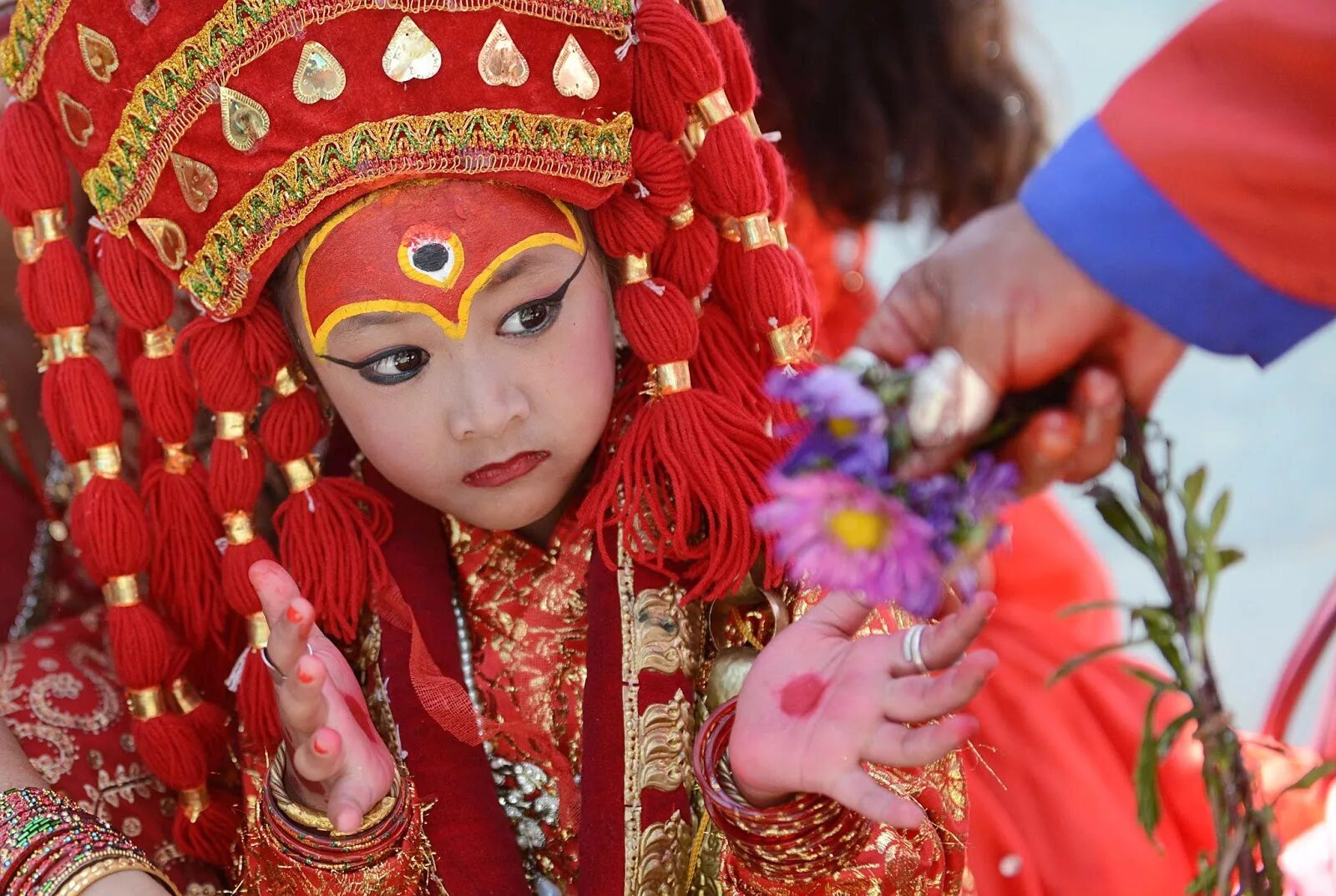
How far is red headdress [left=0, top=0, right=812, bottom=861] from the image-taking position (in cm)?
126

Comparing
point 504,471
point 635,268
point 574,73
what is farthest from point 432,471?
point 574,73

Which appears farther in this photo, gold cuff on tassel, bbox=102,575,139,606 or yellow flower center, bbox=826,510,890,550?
gold cuff on tassel, bbox=102,575,139,606

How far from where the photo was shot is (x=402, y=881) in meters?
1.36

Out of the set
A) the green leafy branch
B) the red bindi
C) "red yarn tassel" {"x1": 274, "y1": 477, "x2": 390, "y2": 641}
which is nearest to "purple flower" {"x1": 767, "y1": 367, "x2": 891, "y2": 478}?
the green leafy branch

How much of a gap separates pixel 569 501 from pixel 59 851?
573 mm

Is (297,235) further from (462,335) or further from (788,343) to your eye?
(788,343)

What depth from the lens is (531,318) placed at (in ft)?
4.41

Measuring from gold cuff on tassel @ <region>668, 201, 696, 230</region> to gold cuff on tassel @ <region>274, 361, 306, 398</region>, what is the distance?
398mm

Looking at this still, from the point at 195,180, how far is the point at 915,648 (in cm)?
75

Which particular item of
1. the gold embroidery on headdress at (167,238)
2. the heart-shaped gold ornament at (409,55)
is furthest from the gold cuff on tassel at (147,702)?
the heart-shaped gold ornament at (409,55)

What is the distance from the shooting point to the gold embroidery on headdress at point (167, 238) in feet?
4.48

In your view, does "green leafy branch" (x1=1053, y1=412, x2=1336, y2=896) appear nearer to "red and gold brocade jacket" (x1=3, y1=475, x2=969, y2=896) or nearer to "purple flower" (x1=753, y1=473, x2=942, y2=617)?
"purple flower" (x1=753, y1=473, x2=942, y2=617)

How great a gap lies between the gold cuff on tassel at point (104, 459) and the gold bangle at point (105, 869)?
0.39 meters

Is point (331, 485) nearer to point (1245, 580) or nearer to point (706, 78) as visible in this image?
point (706, 78)
